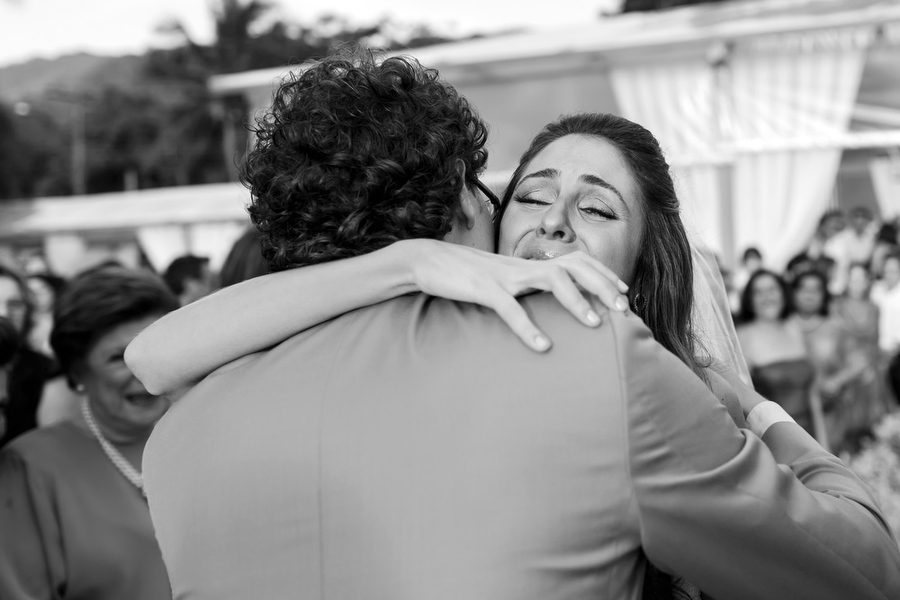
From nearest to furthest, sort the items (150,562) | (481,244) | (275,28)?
(481,244) < (150,562) < (275,28)

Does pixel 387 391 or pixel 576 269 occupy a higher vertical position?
pixel 576 269

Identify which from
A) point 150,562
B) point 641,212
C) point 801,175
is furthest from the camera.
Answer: point 801,175

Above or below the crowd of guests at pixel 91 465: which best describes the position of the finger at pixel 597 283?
above

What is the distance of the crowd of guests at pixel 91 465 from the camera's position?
2.78m

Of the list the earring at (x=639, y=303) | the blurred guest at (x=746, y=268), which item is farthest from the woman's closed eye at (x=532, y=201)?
the blurred guest at (x=746, y=268)

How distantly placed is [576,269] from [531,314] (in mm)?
93

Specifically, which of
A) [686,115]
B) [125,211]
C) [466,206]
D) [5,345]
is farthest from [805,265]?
[125,211]

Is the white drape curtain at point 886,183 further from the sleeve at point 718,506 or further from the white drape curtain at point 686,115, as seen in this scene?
the sleeve at point 718,506

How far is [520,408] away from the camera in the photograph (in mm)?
1283

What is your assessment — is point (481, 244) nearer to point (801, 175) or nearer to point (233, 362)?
point (233, 362)

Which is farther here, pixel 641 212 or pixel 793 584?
pixel 641 212

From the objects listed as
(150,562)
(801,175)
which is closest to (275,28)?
(801,175)

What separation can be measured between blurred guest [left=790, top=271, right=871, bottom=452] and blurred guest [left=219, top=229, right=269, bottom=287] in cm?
→ 460

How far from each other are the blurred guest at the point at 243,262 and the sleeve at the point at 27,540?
3.88ft
